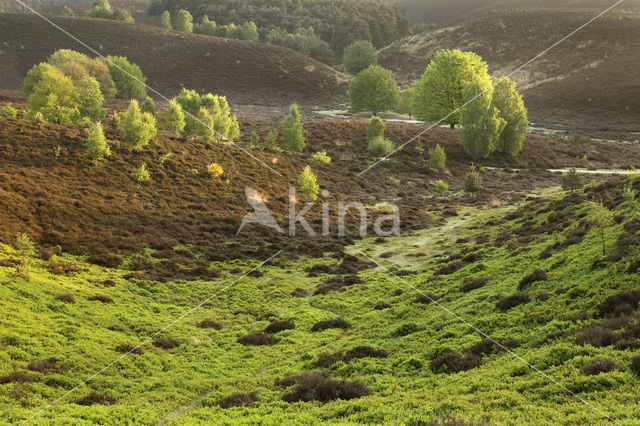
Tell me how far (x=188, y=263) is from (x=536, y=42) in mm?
147028

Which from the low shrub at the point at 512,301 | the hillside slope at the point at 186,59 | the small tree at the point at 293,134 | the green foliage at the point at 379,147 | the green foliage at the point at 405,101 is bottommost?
the low shrub at the point at 512,301

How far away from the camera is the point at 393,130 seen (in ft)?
269

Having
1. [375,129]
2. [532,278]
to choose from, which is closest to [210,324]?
[532,278]

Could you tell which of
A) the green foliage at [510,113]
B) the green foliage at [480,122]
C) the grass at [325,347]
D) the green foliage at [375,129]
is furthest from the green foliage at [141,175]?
the green foliage at [510,113]

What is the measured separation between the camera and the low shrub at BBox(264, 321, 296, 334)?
20.8 meters

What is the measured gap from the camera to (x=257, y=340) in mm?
19391

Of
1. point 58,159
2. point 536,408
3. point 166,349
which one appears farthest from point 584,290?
point 58,159

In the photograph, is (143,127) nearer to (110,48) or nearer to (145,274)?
(145,274)

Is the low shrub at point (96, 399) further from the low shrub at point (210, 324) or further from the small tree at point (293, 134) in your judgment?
the small tree at point (293, 134)

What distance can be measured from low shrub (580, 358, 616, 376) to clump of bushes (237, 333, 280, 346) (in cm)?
1323

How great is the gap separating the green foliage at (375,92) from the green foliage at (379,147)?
34924mm

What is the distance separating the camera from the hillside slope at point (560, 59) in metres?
98.4

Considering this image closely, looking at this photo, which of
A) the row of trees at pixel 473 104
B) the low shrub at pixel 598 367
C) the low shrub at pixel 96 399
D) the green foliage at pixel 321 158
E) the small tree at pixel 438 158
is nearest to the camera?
the low shrub at pixel 598 367

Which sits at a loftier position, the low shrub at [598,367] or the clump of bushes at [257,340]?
the low shrub at [598,367]
